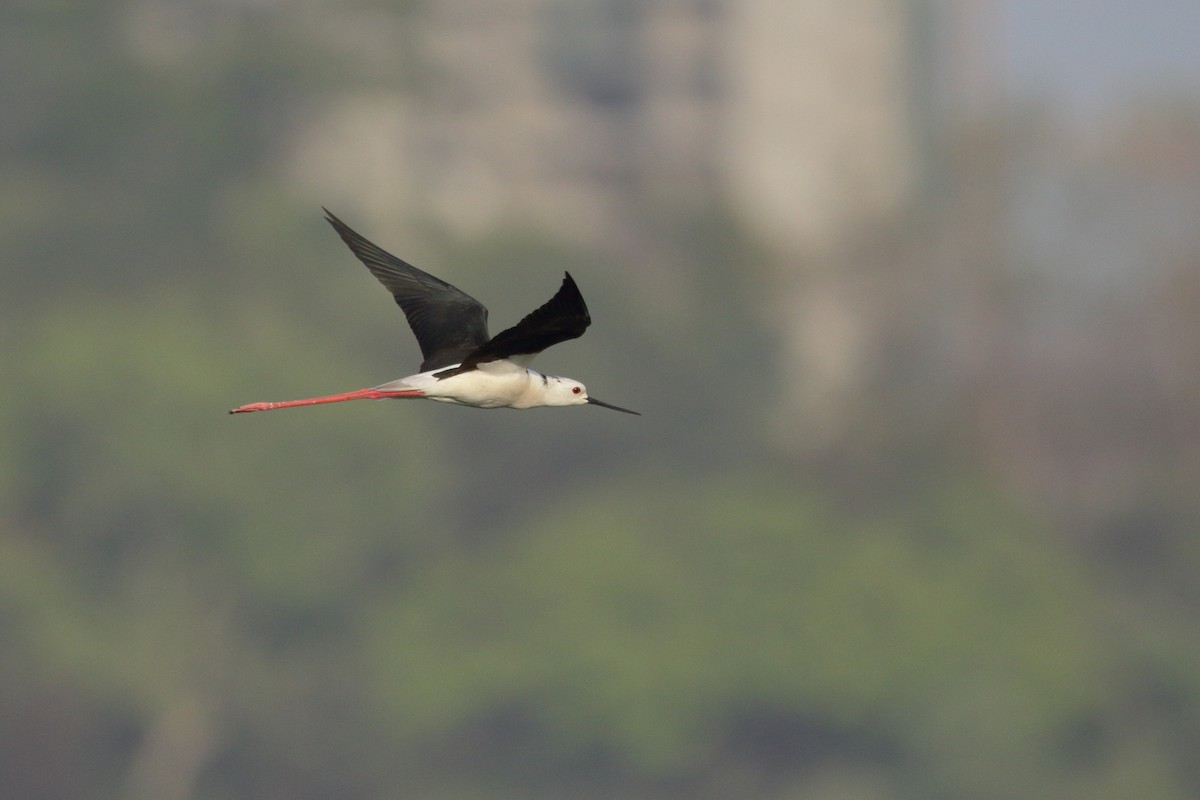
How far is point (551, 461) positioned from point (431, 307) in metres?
42.5

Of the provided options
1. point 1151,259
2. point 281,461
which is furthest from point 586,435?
point 1151,259

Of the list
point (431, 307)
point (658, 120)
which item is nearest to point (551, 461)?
point (658, 120)

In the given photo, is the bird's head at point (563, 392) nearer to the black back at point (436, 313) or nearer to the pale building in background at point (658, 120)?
the black back at point (436, 313)

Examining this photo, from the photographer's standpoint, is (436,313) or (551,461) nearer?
(436,313)

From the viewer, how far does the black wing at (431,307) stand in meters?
12.6

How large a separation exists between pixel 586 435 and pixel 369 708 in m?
10.1

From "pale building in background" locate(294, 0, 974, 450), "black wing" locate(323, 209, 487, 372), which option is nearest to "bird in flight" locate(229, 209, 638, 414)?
"black wing" locate(323, 209, 487, 372)

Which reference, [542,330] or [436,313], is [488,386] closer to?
[542,330]

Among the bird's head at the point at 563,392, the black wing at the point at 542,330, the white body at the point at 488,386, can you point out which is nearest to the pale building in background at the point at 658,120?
the bird's head at the point at 563,392

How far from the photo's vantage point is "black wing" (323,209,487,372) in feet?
41.3

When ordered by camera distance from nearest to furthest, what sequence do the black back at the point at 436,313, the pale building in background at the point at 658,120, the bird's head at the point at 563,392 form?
the black back at the point at 436,313, the bird's head at the point at 563,392, the pale building in background at the point at 658,120

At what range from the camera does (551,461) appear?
2175 inches

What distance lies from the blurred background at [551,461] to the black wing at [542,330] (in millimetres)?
33246

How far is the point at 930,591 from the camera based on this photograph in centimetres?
4803
